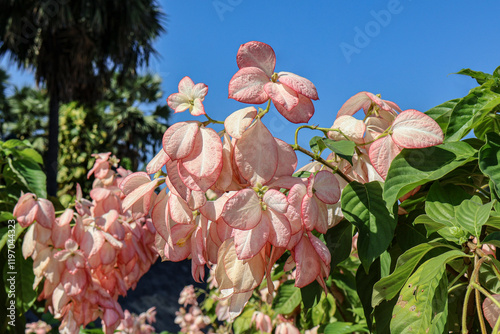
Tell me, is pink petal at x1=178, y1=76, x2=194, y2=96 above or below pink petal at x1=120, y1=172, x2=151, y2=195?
above

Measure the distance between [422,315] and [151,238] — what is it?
96 centimetres

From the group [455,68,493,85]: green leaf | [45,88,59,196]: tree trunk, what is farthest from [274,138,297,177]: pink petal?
[45,88,59,196]: tree trunk

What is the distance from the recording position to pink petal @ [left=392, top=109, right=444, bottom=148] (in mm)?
500

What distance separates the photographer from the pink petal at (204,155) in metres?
0.46

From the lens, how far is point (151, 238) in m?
1.29

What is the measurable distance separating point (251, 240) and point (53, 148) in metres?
8.36

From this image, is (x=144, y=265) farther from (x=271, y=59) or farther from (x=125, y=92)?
(x=125, y=92)

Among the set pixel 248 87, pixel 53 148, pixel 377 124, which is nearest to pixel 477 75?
pixel 377 124

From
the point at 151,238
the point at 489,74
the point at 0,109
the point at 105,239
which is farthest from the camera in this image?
the point at 0,109

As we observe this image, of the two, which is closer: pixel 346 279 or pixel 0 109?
pixel 346 279

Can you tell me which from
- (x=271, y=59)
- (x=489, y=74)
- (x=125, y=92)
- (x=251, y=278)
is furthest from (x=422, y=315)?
(x=125, y=92)

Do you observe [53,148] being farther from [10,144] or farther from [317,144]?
[317,144]

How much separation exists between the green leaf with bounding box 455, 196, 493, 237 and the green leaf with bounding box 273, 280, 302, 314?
→ 0.96 metres

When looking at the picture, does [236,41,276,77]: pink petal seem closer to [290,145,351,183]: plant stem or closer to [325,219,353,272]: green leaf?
[290,145,351,183]: plant stem
